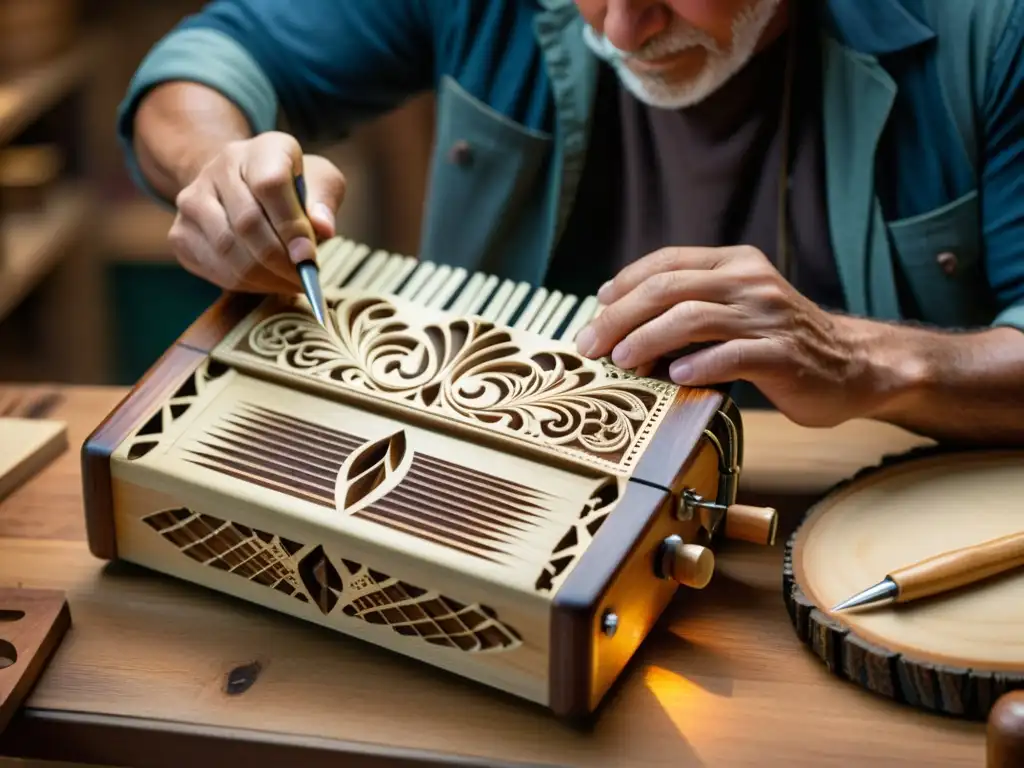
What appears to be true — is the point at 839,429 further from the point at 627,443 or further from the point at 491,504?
the point at 491,504

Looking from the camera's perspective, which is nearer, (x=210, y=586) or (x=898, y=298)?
(x=210, y=586)

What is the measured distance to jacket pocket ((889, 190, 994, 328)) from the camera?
1650mm

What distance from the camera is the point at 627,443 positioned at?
114cm

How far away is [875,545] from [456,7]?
3.49 feet

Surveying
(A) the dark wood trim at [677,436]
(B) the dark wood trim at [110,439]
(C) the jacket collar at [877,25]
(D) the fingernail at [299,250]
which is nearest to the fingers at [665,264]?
(A) the dark wood trim at [677,436]

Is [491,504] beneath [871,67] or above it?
beneath

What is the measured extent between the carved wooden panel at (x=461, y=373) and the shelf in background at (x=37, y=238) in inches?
A: 65.6

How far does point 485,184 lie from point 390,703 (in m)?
0.96

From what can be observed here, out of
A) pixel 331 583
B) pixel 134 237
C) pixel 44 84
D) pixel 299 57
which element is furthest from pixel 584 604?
pixel 134 237

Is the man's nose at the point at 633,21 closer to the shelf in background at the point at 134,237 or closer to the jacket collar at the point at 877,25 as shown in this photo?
the jacket collar at the point at 877,25

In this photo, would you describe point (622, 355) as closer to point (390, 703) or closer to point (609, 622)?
point (609, 622)

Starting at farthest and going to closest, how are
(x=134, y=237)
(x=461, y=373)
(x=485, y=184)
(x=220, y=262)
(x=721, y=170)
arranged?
(x=134, y=237) → (x=485, y=184) → (x=721, y=170) → (x=220, y=262) → (x=461, y=373)

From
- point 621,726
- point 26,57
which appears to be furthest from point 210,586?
point 26,57

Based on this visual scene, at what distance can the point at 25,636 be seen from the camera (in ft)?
3.65
